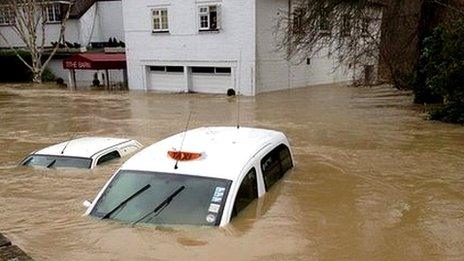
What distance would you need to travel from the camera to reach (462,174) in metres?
9.73

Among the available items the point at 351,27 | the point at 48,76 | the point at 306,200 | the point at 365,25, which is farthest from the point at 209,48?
the point at 306,200

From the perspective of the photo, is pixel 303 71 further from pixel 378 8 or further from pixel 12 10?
pixel 12 10

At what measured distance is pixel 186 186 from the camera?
5.65 metres

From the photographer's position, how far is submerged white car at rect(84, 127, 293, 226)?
18.2ft

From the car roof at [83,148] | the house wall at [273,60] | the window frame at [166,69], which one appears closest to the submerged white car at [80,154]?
the car roof at [83,148]

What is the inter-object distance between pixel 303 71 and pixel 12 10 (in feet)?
73.1

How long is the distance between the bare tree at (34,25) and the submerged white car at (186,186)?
30.9m

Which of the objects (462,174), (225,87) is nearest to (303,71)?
(225,87)

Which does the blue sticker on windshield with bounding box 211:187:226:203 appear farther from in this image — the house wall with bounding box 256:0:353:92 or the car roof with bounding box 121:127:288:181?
the house wall with bounding box 256:0:353:92

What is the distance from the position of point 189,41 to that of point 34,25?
13.9 meters

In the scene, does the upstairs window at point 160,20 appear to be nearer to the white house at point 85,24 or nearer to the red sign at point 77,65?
the red sign at point 77,65

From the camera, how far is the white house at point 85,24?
3738 cm

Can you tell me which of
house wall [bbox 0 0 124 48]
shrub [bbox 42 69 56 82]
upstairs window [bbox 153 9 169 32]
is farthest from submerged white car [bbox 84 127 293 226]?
house wall [bbox 0 0 124 48]

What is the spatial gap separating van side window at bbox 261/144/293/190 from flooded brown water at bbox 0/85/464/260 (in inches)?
8.1
